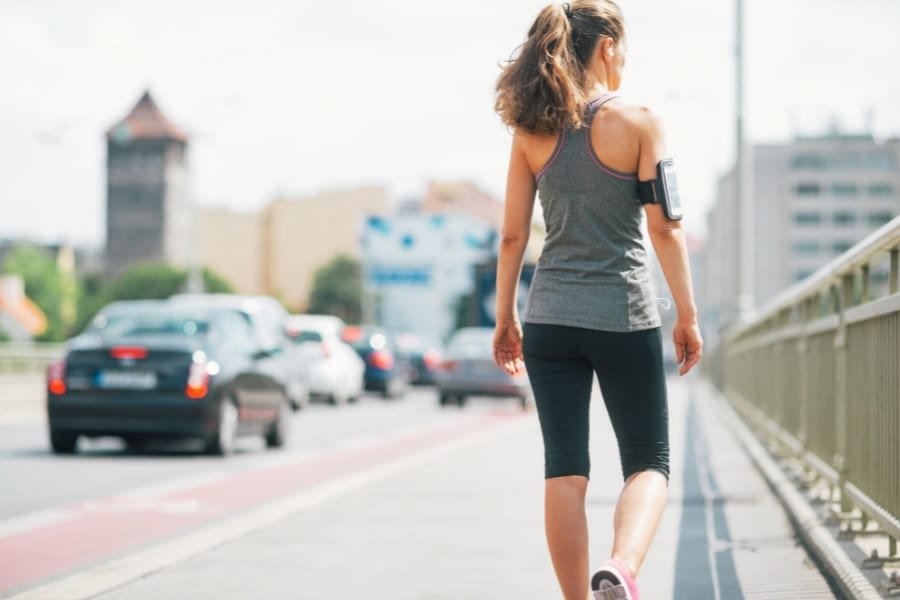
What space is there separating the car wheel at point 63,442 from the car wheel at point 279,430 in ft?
6.86

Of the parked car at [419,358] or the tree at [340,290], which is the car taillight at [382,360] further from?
the tree at [340,290]

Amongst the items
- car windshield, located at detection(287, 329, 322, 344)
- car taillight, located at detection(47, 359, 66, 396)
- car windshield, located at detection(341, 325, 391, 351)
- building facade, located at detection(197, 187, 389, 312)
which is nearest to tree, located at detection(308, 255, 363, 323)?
building facade, located at detection(197, 187, 389, 312)

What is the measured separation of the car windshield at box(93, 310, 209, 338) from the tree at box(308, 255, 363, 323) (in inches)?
4655

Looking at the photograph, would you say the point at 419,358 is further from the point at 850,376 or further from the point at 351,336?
the point at 850,376

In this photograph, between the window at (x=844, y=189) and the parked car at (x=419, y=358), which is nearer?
the parked car at (x=419, y=358)

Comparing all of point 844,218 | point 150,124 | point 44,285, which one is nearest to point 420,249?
point 844,218

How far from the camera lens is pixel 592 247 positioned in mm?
4574

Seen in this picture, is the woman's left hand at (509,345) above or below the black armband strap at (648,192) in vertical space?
below

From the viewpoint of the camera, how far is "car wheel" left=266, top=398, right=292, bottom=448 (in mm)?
16141

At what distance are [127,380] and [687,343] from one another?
33.1ft

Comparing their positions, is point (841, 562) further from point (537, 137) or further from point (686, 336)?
point (537, 137)

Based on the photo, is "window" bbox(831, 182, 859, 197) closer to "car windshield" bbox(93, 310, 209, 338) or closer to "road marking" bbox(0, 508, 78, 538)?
"car windshield" bbox(93, 310, 209, 338)

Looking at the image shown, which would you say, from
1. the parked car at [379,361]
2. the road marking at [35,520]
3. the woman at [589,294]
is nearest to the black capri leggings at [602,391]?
the woman at [589,294]

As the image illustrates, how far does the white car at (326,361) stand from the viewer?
98.3ft
